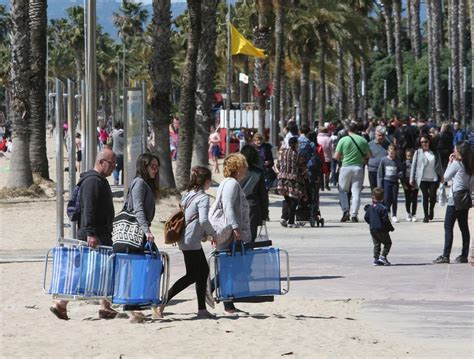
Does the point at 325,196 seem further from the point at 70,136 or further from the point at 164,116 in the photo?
the point at 70,136

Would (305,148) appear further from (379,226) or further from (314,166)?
(379,226)

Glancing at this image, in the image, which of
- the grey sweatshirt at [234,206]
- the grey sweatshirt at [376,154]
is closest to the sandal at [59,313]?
the grey sweatshirt at [234,206]

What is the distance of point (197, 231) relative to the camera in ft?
39.4

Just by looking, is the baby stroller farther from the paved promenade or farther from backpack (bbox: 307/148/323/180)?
backpack (bbox: 307/148/323/180)

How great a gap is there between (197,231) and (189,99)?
18.3m

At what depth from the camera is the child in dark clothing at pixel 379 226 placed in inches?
650

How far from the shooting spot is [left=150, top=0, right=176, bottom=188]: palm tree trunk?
91.5 feet

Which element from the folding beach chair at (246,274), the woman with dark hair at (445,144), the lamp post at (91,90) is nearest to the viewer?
the folding beach chair at (246,274)

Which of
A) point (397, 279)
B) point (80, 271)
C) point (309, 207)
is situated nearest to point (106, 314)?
point (80, 271)

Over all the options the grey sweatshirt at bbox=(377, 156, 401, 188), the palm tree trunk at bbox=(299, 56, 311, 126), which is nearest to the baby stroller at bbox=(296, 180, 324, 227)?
the grey sweatshirt at bbox=(377, 156, 401, 188)

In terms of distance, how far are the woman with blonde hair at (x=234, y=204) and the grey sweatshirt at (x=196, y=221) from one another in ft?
0.98

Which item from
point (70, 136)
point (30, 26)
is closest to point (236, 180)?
point (70, 136)

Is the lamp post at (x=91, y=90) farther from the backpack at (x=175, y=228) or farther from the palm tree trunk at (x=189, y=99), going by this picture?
the palm tree trunk at (x=189, y=99)

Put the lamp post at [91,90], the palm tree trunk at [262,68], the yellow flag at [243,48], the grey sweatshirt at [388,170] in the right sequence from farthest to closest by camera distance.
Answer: the palm tree trunk at [262,68] → the yellow flag at [243,48] → the grey sweatshirt at [388,170] → the lamp post at [91,90]
